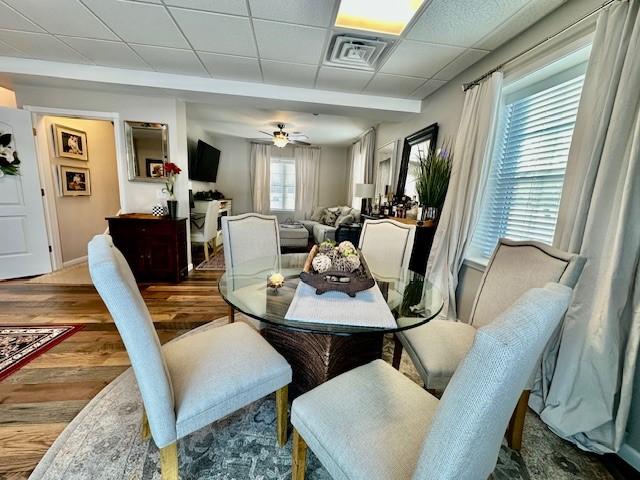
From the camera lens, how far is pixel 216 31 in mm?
2037

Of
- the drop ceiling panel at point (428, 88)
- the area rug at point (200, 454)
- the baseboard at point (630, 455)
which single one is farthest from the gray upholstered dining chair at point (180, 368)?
the drop ceiling panel at point (428, 88)

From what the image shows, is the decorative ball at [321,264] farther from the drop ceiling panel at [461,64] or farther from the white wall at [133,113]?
the white wall at [133,113]

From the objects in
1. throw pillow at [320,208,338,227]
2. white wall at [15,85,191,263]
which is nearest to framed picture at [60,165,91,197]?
white wall at [15,85,191,263]

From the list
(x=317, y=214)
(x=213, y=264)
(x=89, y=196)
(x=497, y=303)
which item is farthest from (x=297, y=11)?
(x=317, y=214)

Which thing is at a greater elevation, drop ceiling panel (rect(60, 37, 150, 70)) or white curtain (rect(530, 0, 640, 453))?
drop ceiling panel (rect(60, 37, 150, 70))

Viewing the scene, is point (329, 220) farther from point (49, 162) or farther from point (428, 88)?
point (49, 162)

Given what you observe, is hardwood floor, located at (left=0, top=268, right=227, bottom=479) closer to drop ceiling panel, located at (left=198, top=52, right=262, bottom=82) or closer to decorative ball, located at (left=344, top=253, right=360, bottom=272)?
decorative ball, located at (left=344, top=253, right=360, bottom=272)

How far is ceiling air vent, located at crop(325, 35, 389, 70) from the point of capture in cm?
204

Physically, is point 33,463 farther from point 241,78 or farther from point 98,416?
point 241,78

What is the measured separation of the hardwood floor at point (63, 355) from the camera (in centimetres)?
125

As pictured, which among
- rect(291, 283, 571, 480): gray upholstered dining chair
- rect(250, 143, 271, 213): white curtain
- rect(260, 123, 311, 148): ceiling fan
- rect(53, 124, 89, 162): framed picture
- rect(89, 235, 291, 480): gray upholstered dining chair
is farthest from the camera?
rect(250, 143, 271, 213): white curtain

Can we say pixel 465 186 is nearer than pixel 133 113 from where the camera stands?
Yes

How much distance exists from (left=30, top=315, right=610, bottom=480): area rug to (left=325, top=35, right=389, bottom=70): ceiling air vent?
8.59ft

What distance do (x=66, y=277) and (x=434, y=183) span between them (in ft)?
14.5
